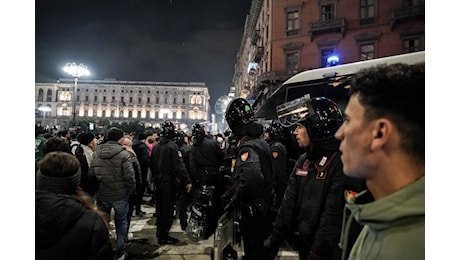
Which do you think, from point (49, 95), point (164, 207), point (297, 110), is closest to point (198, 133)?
point (164, 207)

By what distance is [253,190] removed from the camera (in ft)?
9.22

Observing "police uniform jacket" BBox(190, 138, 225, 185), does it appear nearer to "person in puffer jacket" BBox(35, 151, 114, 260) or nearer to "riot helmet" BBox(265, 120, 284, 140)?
"riot helmet" BBox(265, 120, 284, 140)

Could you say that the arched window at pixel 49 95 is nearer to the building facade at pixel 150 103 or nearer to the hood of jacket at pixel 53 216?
the hood of jacket at pixel 53 216

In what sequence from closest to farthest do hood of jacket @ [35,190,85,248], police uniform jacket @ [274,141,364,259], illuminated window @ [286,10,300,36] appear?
hood of jacket @ [35,190,85,248]
police uniform jacket @ [274,141,364,259]
illuminated window @ [286,10,300,36]

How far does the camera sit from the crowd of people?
833 millimetres

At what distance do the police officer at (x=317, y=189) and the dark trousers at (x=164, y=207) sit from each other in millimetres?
2932

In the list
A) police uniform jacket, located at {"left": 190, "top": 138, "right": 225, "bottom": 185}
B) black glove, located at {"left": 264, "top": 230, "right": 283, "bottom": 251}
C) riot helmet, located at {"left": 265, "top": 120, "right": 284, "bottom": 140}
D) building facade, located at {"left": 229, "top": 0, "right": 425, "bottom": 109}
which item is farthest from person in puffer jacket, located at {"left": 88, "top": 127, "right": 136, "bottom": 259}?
building facade, located at {"left": 229, "top": 0, "right": 425, "bottom": 109}

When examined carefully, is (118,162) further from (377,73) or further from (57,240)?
(377,73)

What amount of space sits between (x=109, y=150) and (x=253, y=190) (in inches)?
77.4

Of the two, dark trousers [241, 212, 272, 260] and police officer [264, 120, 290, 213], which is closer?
dark trousers [241, 212, 272, 260]

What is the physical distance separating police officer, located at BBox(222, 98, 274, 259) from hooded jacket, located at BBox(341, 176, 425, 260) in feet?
6.54

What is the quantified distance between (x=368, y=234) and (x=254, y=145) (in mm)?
2074

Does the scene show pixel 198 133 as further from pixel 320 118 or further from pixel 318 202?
pixel 318 202
